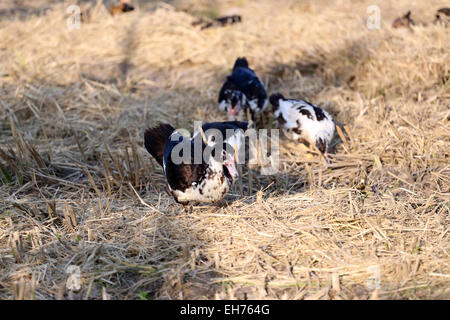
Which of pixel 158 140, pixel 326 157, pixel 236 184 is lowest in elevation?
pixel 236 184

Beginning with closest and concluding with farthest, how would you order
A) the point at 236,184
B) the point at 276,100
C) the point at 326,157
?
the point at 236,184, the point at 326,157, the point at 276,100

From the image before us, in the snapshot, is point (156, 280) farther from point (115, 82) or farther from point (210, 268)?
point (115, 82)

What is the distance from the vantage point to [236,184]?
418 centimetres

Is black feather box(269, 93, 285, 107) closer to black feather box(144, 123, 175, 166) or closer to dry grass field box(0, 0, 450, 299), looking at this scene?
dry grass field box(0, 0, 450, 299)

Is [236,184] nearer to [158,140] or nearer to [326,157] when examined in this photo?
[158,140]

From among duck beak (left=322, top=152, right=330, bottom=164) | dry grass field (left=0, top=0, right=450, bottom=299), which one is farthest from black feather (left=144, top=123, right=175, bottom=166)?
duck beak (left=322, top=152, right=330, bottom=164)

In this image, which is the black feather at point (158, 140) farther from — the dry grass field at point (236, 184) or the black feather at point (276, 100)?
the black feather at point (276, 100)

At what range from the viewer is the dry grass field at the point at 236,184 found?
2.92 meters

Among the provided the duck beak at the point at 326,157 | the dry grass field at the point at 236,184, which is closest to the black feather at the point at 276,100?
the dry grass field at the point at 236,184

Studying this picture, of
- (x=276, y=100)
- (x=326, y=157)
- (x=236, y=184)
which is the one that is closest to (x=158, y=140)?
(x=236, y=184)

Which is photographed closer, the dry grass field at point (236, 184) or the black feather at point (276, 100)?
the dry grass field at point (236, 184)

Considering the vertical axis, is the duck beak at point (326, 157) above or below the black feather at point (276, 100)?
below

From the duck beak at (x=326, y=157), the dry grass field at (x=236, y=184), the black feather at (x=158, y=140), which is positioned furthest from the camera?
the duck beak at (x=326, y=157)

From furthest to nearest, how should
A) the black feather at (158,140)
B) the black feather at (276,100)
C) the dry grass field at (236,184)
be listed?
the black feather at (276,100)
the black feather at (158,140)
the dry grass field at (236,184)
